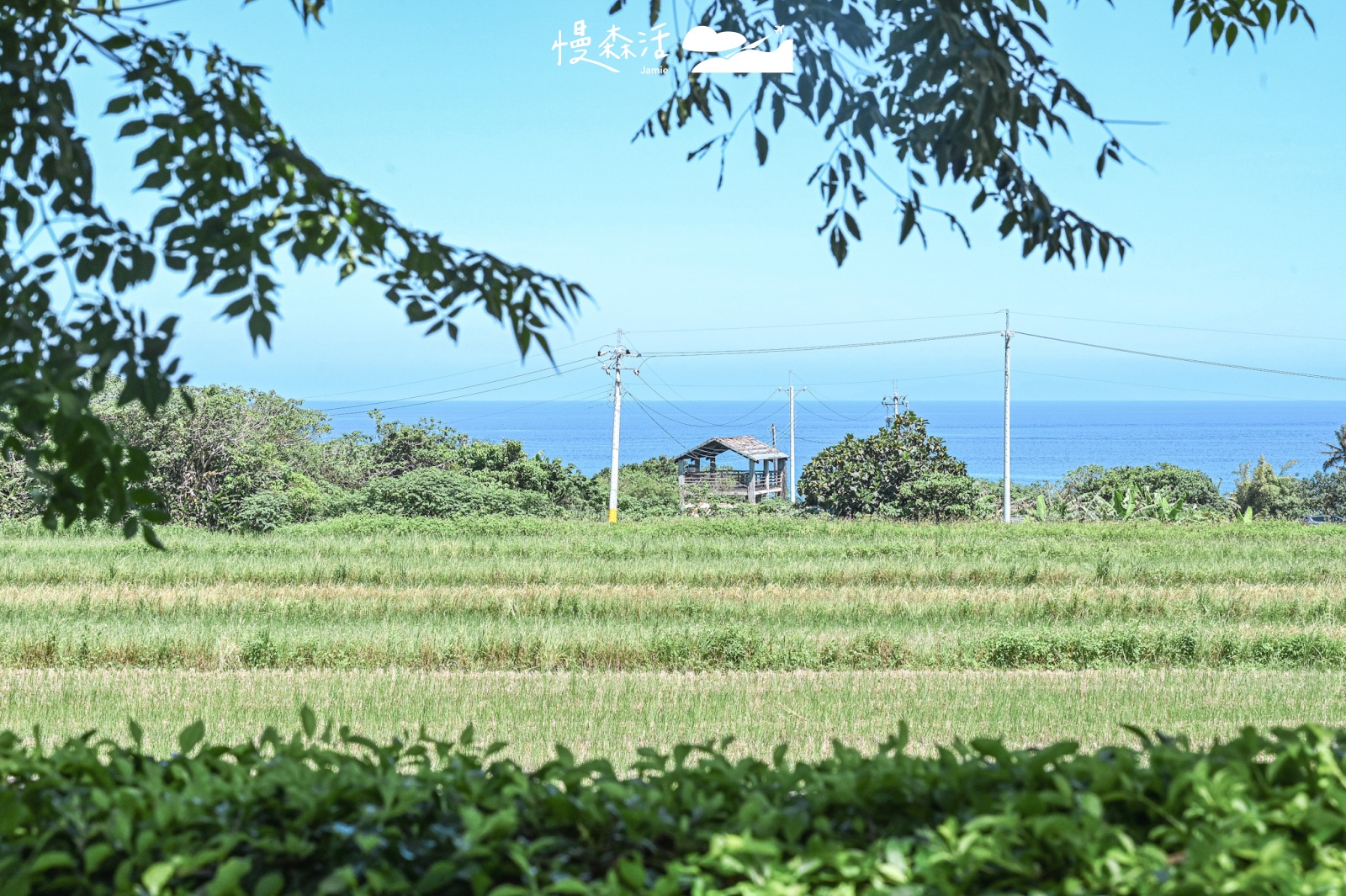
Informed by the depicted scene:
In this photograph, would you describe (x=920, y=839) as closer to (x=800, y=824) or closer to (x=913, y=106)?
(x=800, y=824)

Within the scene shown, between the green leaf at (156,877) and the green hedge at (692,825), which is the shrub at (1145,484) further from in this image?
the green leaf at (156,877)

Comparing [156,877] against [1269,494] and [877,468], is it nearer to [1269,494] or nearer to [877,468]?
[877,468]

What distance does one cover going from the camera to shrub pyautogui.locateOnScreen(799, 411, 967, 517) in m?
33.0

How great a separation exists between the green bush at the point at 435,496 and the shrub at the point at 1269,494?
31.7 meters

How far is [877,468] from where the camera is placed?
3391cm

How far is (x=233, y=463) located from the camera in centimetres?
2442

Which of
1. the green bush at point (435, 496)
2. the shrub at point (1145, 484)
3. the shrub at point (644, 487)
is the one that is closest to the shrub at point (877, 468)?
the shrub at point (1145, 484)

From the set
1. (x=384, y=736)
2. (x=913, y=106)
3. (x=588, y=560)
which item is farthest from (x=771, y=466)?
(x=913, y=106)

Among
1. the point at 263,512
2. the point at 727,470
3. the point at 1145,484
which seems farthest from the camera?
the point at 727,470

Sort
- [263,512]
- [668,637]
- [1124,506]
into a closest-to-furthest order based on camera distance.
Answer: [668,637]
[263,512]
[1124,506]

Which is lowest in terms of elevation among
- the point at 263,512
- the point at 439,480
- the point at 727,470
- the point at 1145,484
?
the point at 263,512

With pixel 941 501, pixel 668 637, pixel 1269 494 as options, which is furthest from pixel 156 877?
pixel 1269 494

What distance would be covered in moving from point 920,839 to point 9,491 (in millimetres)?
25816

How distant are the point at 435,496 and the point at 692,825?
2184cm
